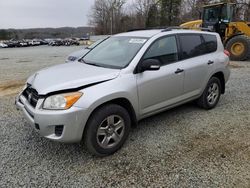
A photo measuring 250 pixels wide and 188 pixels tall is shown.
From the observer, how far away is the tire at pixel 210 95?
497 cm

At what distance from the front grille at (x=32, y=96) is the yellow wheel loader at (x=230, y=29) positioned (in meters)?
10.8

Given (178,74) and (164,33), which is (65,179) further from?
(164,33)

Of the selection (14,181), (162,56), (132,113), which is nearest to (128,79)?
(132,113)

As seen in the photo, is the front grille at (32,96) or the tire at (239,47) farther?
the tire at (239,47)

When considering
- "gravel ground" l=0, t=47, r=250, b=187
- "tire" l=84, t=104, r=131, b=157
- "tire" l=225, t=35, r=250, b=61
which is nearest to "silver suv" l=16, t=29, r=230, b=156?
"tire" l=84, t=104, r=131, b=157

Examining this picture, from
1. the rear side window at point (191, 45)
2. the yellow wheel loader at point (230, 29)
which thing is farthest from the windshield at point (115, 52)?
the yellow wheel loader at point (230, 29)

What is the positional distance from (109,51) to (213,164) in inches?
95.3

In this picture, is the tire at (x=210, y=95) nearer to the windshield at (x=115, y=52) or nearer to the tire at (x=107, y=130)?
the windshield at (x=115, y=52)

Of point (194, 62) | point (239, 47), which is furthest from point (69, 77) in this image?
point (239, 47)

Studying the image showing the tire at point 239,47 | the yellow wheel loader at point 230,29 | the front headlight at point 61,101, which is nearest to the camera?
the front headlight at point 61,101

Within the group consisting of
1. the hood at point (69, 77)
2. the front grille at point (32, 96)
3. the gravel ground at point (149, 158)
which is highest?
the hood at point (69, 77)

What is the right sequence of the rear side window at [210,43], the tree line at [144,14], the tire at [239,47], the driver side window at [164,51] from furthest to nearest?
the tree line at [144,14]
the tire at [239,47]
the rear side window at [210,43]
the driver side window at [164,51]

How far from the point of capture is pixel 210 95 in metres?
5.11

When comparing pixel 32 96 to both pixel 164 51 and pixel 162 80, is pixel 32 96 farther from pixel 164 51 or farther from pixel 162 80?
Answer: pixel 164 51
